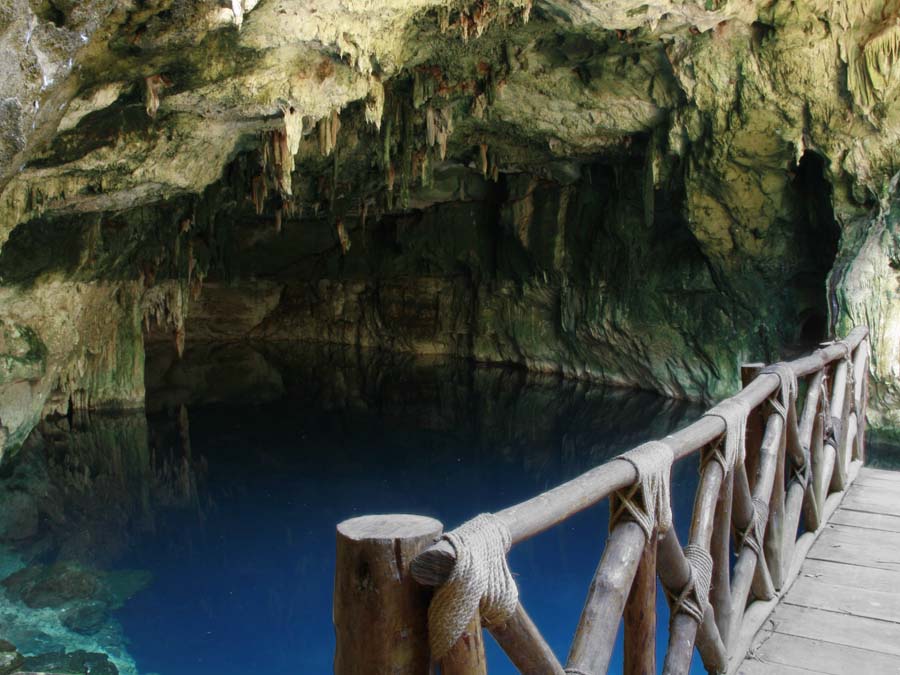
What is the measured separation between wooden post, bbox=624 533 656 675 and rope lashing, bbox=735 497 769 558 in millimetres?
816

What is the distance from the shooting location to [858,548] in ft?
11.2

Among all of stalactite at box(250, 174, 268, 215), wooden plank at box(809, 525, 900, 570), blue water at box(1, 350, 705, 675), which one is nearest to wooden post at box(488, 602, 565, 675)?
blue water at box(1, 350, 705, 675)

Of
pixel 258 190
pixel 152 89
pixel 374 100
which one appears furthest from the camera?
pixel 258 190

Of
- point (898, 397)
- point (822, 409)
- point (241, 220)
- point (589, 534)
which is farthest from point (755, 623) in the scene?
point (241, 220)

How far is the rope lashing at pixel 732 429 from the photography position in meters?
2.46

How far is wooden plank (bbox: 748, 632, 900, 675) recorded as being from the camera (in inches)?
95.3

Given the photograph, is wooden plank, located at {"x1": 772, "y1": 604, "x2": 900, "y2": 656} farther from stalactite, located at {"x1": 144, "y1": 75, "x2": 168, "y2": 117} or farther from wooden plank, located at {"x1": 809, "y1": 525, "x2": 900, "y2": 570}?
stalactite, located at {"x1": 144, "y1": 75, "x2": 168, "y2": 117}

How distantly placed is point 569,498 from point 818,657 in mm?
1392

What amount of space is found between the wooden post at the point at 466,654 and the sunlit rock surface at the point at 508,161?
4.19 meters

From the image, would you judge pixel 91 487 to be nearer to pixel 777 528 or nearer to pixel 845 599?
pixel 777 528

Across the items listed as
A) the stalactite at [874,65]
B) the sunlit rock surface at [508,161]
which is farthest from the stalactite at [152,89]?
the stalactite at [874,65]

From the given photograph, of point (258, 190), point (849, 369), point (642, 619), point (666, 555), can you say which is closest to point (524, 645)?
point (642, 619)

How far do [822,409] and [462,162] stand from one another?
1098 centimetres

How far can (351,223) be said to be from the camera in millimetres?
19484
